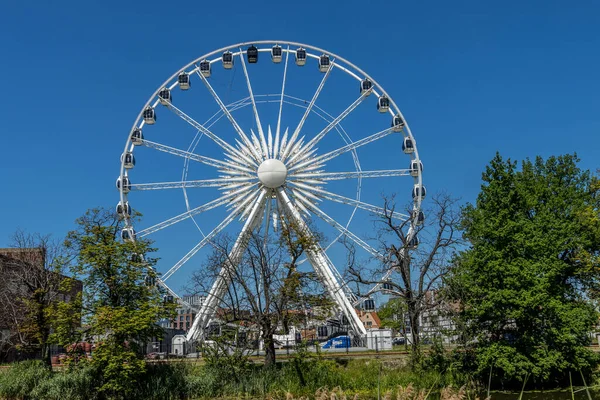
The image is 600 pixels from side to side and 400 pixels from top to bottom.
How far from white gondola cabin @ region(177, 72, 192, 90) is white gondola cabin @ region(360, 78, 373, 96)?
1104cm

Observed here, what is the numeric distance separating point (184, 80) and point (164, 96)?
1629mm

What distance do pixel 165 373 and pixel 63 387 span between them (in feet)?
12.4

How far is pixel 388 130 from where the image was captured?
37.5 metres

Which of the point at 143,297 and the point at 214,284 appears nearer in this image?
the point at 143,297

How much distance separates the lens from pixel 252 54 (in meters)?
38.6

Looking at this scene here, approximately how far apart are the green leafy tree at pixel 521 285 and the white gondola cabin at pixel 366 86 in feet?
38.2

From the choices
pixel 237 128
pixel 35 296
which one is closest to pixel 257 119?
pixel 237 128

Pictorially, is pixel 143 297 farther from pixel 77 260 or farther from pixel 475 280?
pixel 475 280

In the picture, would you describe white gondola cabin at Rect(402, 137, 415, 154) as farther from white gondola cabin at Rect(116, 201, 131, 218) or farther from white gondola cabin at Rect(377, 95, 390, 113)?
white gondola cabin at Rect(116, 201, 131, 218)

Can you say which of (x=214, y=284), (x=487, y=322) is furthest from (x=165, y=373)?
(x=487, y=322)

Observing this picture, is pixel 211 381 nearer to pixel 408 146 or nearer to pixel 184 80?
pixel 408 146

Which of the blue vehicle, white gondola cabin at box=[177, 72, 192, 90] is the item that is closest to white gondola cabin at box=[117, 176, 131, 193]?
white gondola cabin at box=[177, 72, 192, 90]

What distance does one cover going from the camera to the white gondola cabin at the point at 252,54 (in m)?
38.6

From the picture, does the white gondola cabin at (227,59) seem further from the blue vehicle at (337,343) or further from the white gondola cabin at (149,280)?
the blue vehicle at (337,343)
